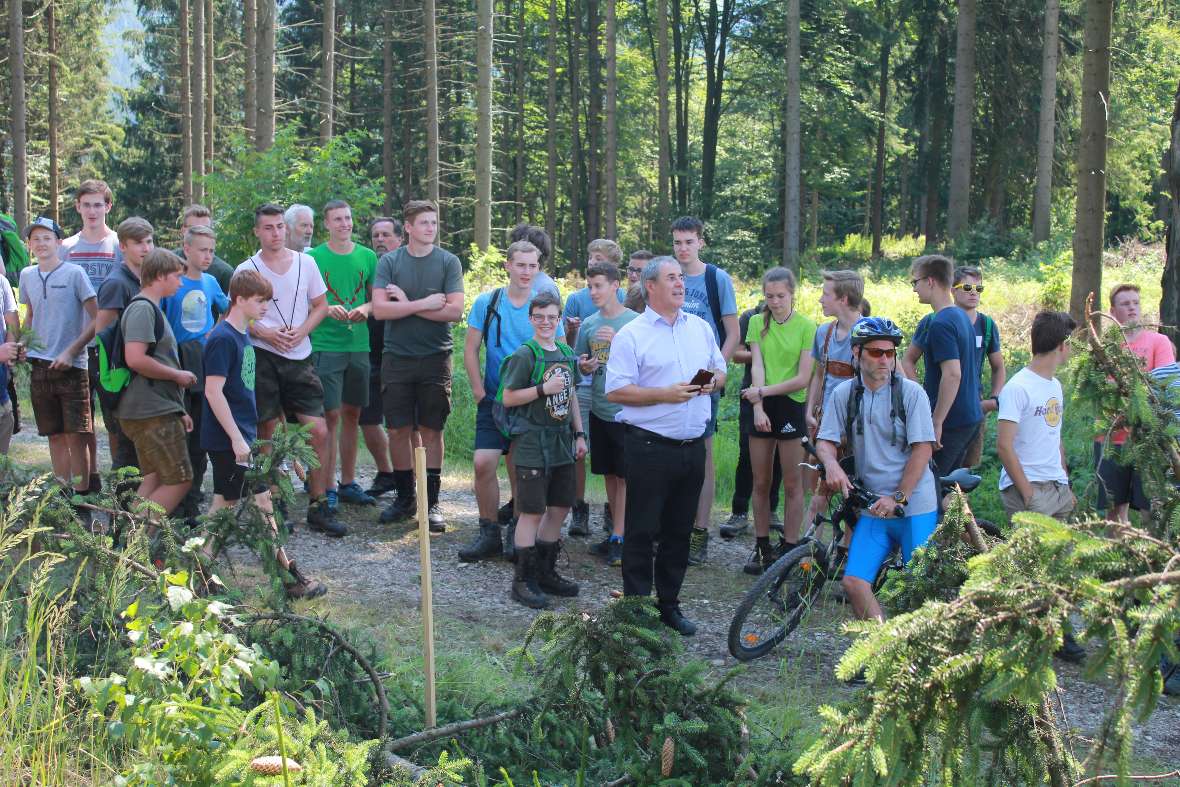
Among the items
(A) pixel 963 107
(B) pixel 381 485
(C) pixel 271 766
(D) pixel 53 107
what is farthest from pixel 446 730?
(D) pixel 53 107

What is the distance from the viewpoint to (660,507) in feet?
19.7

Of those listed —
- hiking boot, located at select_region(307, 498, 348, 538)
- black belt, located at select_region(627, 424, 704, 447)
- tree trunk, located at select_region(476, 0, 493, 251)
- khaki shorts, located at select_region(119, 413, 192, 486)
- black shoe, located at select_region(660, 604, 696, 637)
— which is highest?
tree trunk, located at select_region(476, 0, 493, 251)

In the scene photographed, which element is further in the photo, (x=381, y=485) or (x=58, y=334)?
(x=381, y=485)

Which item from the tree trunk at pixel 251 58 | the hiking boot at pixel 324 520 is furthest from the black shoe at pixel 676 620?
the tree trunk at pixel 251 58

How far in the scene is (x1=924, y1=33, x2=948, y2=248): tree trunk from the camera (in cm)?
3272

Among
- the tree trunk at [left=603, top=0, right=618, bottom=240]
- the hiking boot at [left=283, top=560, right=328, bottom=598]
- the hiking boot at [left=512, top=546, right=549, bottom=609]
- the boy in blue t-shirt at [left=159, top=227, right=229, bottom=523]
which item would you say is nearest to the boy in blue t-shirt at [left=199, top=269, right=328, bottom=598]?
the hiking boot at [left=283, top=560, right=328, bottom=598]

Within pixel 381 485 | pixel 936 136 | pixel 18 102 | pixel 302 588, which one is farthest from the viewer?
pixel 936 136

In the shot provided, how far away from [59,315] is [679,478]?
4.68m

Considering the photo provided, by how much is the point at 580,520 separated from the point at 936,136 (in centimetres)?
3076

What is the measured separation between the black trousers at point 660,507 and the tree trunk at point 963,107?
21462mm

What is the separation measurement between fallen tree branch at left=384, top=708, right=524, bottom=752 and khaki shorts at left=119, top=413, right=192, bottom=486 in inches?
121

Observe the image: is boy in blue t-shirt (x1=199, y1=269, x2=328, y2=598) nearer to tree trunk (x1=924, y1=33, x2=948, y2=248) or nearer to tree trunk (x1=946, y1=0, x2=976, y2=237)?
tree trunk (x1=946, y1=0, x2=976, y2=237)

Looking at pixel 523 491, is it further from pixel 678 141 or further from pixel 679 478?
pixel 678 141

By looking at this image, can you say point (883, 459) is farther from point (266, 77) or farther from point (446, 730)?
point (266, 77)
